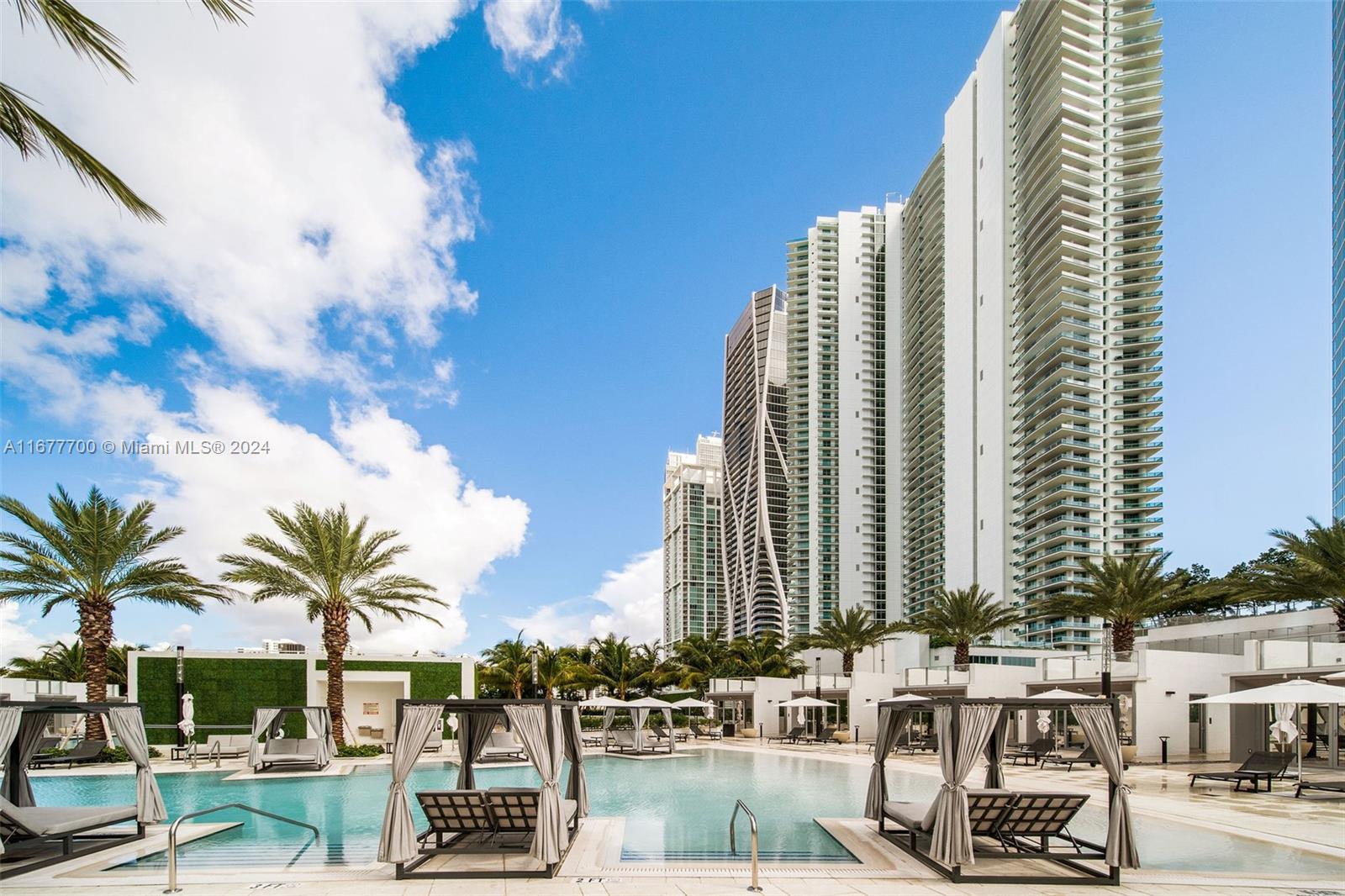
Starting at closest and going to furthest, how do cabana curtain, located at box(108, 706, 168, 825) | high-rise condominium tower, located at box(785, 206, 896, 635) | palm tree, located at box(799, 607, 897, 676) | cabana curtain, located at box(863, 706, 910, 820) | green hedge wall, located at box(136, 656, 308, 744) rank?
cabana curtain, located at box(108, 706, 168, 825) → cabana curtain, located at box(863, 706, 910, 820) → green hedge wall, located at box(136, 656, 308, 744) → palm tree, located at box(799, 607, 897, 676) → high-rise condominium tower, located at box(785, 206, 896, 635)

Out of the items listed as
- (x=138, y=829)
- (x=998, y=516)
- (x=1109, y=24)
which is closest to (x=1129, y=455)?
(x=998, y=516)

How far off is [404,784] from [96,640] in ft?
69.0

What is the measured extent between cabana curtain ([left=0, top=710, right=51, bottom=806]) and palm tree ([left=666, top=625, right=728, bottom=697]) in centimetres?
3643

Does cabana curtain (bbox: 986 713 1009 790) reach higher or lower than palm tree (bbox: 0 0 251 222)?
lower

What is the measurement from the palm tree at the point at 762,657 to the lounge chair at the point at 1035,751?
2178 centimetres

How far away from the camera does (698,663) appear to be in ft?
168

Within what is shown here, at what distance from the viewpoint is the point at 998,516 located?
72875 millimetres

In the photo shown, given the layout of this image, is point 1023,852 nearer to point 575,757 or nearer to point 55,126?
point 575,757

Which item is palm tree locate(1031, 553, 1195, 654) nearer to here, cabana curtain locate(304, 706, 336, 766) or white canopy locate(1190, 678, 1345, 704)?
white canopy locate(1190, 678, 1345, 704)

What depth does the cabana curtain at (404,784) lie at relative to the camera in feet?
30.2

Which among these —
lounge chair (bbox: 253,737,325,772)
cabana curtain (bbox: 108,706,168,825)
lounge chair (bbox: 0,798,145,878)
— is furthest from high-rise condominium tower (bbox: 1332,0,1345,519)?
lounge chair (bbox: 0,798,145,878)

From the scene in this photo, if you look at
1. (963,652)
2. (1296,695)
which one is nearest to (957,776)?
(1296,695)

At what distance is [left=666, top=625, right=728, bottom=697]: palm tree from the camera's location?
48.3m

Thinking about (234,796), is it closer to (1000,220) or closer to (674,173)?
(674,173)
